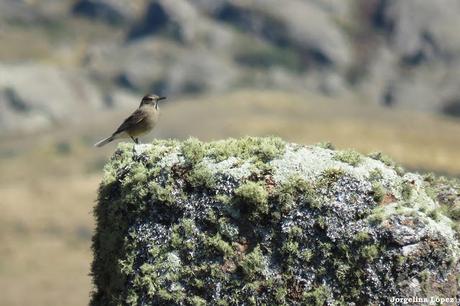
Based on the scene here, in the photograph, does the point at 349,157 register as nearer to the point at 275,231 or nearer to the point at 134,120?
the point at 275,231

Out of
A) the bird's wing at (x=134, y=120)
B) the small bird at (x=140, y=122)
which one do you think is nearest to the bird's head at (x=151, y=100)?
the small bird at (x=140, y=122)

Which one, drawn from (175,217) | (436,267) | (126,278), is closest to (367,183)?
(436,267)

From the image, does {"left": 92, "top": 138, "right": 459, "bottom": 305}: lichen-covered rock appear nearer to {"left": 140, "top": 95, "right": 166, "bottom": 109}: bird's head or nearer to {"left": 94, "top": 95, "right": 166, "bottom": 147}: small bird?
{"left": 94, "top": 95, "right": 166, "bottom": 147}: small bird

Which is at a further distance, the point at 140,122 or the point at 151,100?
the point at 151,100

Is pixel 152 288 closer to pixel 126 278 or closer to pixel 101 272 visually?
pixel 126 278

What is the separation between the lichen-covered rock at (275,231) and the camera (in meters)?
11.7

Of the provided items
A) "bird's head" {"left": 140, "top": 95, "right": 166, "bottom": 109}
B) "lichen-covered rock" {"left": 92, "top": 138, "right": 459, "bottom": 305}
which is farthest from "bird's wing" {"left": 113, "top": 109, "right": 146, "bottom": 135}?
"lichen-covered rock" {"left": 92, "top": 138, "right": 459, "bottom": 305}

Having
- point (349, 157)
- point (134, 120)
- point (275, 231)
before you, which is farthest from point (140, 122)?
point (275, 231)

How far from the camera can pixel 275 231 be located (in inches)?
481

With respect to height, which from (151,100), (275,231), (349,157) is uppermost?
(151,100)

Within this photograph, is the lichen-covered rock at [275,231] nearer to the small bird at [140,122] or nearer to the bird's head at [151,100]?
the small bird at [140,122]

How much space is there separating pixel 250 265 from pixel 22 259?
169 m

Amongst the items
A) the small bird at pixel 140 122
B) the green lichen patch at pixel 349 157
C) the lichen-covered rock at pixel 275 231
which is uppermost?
the small bird at pixel 140 122

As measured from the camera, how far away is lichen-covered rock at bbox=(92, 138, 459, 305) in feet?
38.3
